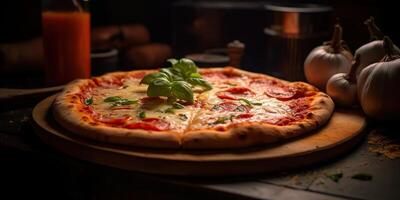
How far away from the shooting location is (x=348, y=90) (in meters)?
2.58

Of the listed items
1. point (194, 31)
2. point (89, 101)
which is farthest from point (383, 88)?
point (194, 31)

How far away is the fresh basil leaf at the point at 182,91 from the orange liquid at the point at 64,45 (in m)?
0.96

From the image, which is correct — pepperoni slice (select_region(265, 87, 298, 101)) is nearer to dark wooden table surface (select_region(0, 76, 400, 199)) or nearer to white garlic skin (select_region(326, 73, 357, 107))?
white garlic skin (select_region(326, 73, 357, 107))

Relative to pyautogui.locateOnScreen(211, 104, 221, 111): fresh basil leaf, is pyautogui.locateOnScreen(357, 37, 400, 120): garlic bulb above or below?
above

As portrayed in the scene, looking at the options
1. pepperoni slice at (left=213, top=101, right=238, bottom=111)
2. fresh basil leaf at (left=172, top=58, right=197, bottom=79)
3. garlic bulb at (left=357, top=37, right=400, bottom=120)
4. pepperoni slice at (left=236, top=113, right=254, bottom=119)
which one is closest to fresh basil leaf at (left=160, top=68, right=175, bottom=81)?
fresh basil leaf at (left=172, top=58, right=197, bottom=79)

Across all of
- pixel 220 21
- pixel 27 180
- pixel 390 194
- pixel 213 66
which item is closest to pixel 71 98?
pixel 27 180

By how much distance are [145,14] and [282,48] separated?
2.06m

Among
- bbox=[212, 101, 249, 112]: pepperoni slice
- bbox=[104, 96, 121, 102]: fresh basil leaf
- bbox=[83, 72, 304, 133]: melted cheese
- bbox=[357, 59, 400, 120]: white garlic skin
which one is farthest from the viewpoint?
bbox=[104, 96, 121, 102]: fresh basil leaf

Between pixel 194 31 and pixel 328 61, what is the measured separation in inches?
81.7

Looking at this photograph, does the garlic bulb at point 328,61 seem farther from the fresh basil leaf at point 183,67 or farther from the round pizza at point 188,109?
the fresh basil leaf at point 183,67

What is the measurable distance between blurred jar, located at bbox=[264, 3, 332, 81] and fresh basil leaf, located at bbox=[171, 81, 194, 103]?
1.34 meters

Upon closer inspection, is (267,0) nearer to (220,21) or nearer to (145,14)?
(220,21)

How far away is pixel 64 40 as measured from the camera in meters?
3.12

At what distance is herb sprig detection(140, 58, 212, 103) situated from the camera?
96.9 inches
